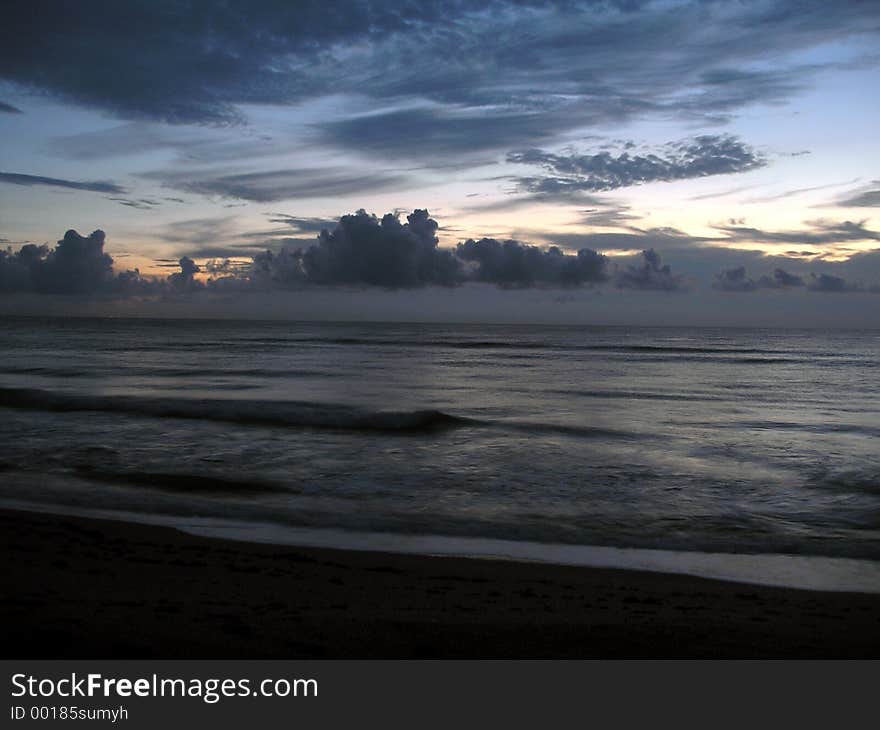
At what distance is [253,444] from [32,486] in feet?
20.3

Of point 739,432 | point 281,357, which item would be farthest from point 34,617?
point 281,357

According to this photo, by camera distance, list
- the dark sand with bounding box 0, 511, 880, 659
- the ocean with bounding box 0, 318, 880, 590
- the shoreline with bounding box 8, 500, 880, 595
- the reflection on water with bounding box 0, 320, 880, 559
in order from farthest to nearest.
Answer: the reflection on water with bounding box 0, 320, 880, 559
the ocean with bounding box 0, 318, 880, 590
the shoreline with bounding box 8, 500, 880, 595
the dark sand with bounding box 0, 511, 880, 659

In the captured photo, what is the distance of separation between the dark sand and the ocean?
1.27 meters

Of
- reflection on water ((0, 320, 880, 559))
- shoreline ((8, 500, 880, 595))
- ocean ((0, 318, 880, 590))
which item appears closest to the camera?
shoreline ((8, 500, 880, 595))

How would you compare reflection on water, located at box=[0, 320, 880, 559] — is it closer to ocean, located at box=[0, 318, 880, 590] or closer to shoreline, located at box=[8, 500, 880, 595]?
ocean, located at box=[0, 318, 880, 590]

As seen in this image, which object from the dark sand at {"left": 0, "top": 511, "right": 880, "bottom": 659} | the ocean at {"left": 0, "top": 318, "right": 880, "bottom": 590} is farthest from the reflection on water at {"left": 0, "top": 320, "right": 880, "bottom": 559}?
the dark sand at {"left": 0, "top": 511, "right": 880, "bottom": 659}

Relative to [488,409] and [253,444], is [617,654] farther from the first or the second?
[488,409]

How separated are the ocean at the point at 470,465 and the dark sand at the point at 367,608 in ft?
4.16

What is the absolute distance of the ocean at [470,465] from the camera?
33.5ft

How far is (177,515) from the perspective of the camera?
1066cm

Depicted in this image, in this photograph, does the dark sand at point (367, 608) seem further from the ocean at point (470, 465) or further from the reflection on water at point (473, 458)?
the reflection on water at point (473, 458)

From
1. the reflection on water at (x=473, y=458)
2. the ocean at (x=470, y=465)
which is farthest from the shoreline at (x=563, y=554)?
the reflection on water at (x=473, y=458)

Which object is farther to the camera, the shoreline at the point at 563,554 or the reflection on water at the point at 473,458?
the reflection on water at the point at 473,458

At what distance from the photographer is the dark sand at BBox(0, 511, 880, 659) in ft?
17.1
